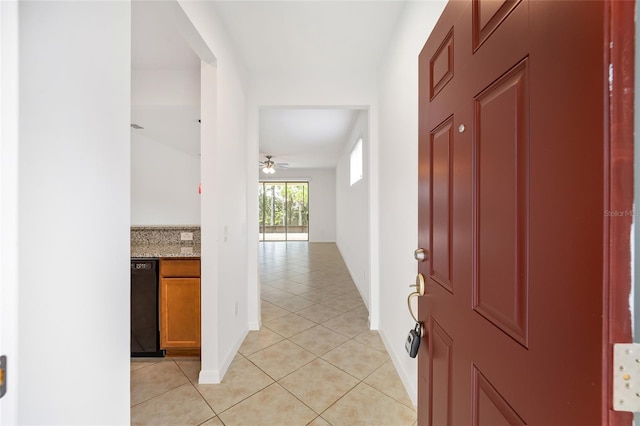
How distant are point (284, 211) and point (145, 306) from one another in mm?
7825

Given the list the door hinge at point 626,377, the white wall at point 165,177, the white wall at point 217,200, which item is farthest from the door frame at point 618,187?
the white wall at point 165,177

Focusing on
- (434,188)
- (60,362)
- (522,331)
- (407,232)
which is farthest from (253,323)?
(522,331)

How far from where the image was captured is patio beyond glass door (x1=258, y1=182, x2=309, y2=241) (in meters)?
9.64

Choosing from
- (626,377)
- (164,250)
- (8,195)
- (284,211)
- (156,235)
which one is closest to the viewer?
(626,377)

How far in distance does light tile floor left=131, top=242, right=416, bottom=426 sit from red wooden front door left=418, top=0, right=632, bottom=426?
890mm

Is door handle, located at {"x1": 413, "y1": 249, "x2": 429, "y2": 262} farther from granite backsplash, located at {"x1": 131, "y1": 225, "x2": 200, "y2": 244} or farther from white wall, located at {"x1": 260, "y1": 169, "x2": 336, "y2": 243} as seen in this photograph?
white wall, located at {"x1": 260, "y1": 169, "x2": 336, "y2": 243}

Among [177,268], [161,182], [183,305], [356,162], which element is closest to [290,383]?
[183,305]

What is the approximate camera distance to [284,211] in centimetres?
989

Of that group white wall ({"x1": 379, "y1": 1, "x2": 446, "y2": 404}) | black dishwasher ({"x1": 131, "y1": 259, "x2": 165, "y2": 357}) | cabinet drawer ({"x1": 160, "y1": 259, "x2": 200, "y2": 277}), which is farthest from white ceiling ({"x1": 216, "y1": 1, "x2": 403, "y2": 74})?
black dishwasher ({"x1": 131, "y1": 259, "x2": 165, "y2": 357})

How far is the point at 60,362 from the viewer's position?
0.66 metres

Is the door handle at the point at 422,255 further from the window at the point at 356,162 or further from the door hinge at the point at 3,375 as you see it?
the window at the point at 356,162

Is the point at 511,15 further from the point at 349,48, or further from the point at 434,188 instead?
the point at 349,48

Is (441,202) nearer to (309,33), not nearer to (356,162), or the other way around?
(309,33)

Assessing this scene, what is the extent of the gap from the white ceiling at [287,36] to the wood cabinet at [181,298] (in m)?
1.48
